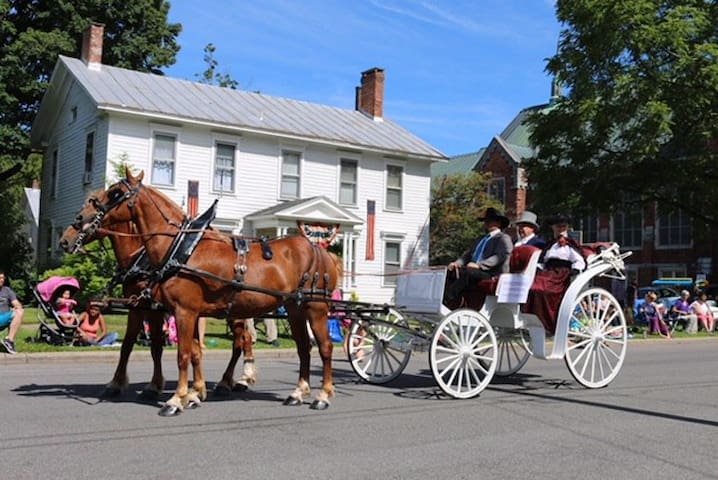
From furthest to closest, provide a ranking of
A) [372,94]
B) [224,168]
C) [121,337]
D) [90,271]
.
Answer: [372,94]
[224,168]
[90,271]
[121,337]

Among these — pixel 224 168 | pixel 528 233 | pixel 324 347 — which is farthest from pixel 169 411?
pixel 224 168

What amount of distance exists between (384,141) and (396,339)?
2343cm

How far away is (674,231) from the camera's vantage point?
1863 inches

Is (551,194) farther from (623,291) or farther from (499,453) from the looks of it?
(499,453)

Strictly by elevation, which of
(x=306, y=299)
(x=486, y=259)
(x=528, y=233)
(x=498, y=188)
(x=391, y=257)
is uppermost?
(x=498, y=188)

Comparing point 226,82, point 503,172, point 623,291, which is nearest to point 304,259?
point 623,291

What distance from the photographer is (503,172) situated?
186 ft

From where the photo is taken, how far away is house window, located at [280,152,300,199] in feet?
101

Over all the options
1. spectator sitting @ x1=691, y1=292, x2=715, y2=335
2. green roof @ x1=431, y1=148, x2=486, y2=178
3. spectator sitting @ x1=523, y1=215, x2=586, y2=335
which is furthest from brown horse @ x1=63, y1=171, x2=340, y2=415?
green roof @ x1=431, y1=148, x2=486, y2=178

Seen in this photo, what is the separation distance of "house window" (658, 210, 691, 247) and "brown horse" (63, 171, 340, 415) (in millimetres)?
41987

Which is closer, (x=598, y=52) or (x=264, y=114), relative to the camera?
(x=598, y=52)

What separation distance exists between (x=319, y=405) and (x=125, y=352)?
233cm

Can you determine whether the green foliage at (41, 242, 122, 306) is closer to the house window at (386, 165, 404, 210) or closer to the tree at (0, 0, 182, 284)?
the tree at (0, 0, 182, 284)

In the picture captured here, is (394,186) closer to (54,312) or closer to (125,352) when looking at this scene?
(54,312)
